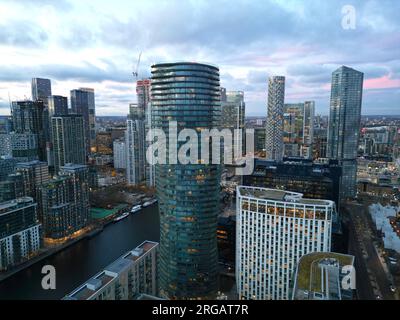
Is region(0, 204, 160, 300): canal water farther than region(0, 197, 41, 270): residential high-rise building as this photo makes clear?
No

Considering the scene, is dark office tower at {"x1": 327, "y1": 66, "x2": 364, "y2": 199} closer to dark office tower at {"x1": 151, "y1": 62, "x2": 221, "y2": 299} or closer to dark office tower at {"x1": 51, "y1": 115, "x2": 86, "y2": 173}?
dark office tower at {"x1": 151, "y1": 62, "x2": 221, "y2": 299}

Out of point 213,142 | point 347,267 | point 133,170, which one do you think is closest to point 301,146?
point 133,170

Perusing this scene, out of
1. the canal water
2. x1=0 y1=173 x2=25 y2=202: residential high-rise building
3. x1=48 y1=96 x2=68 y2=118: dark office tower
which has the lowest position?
the canal water

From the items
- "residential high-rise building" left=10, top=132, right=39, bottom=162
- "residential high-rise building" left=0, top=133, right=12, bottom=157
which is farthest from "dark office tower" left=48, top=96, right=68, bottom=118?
"residential high-rise building" left=10, top=132, right=39, bottom=162

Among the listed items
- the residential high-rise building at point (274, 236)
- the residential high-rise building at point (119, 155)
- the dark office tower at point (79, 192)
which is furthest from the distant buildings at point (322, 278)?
the residential high-rise building at point (119, 155)

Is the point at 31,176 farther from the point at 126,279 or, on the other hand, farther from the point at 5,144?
the point at 5,144

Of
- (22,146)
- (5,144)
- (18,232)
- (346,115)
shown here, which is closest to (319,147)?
(346,115)

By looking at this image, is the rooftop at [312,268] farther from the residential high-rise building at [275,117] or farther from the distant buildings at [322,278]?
the residential high-rise building at [275,117]
